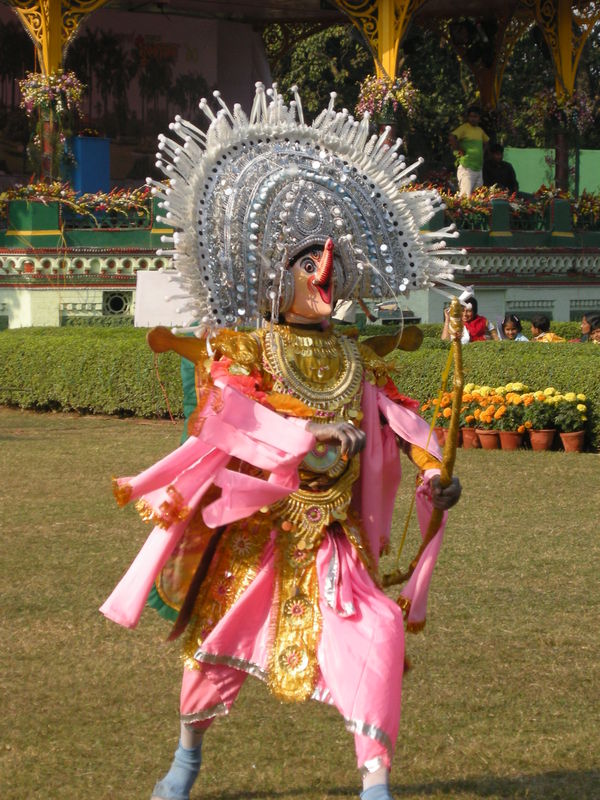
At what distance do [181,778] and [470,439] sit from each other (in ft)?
25.4

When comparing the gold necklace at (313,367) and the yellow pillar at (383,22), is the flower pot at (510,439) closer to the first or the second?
the gold necklace at (313,367)

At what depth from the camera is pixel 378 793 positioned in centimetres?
390

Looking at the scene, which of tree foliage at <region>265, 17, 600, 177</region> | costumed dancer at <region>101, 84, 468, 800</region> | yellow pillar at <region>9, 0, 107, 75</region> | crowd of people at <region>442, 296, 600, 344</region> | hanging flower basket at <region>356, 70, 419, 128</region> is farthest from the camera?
tree foliage at <region>265, 17, 600, 177</region>

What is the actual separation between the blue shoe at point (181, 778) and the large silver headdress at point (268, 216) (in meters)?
1.35

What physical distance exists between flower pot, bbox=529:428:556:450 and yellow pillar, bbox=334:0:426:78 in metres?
8.13

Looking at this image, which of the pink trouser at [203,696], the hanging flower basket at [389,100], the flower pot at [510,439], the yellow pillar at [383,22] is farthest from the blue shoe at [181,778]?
the yellow pillar at [383,22]

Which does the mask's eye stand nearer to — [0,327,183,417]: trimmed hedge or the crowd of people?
the crowd of people

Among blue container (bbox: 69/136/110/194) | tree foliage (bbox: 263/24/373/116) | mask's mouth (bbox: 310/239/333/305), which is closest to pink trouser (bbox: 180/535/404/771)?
mask's mouth (bbox: 310/239/333/305)

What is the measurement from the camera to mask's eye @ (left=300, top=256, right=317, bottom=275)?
4500 millimetres

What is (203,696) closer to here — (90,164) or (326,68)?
(90,164)

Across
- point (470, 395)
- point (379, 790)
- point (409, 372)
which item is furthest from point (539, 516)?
point (379, 790)

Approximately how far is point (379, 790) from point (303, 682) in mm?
410

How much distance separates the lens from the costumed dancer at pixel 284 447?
4.11m

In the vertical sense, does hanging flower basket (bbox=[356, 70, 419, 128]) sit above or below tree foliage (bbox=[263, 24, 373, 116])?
below
